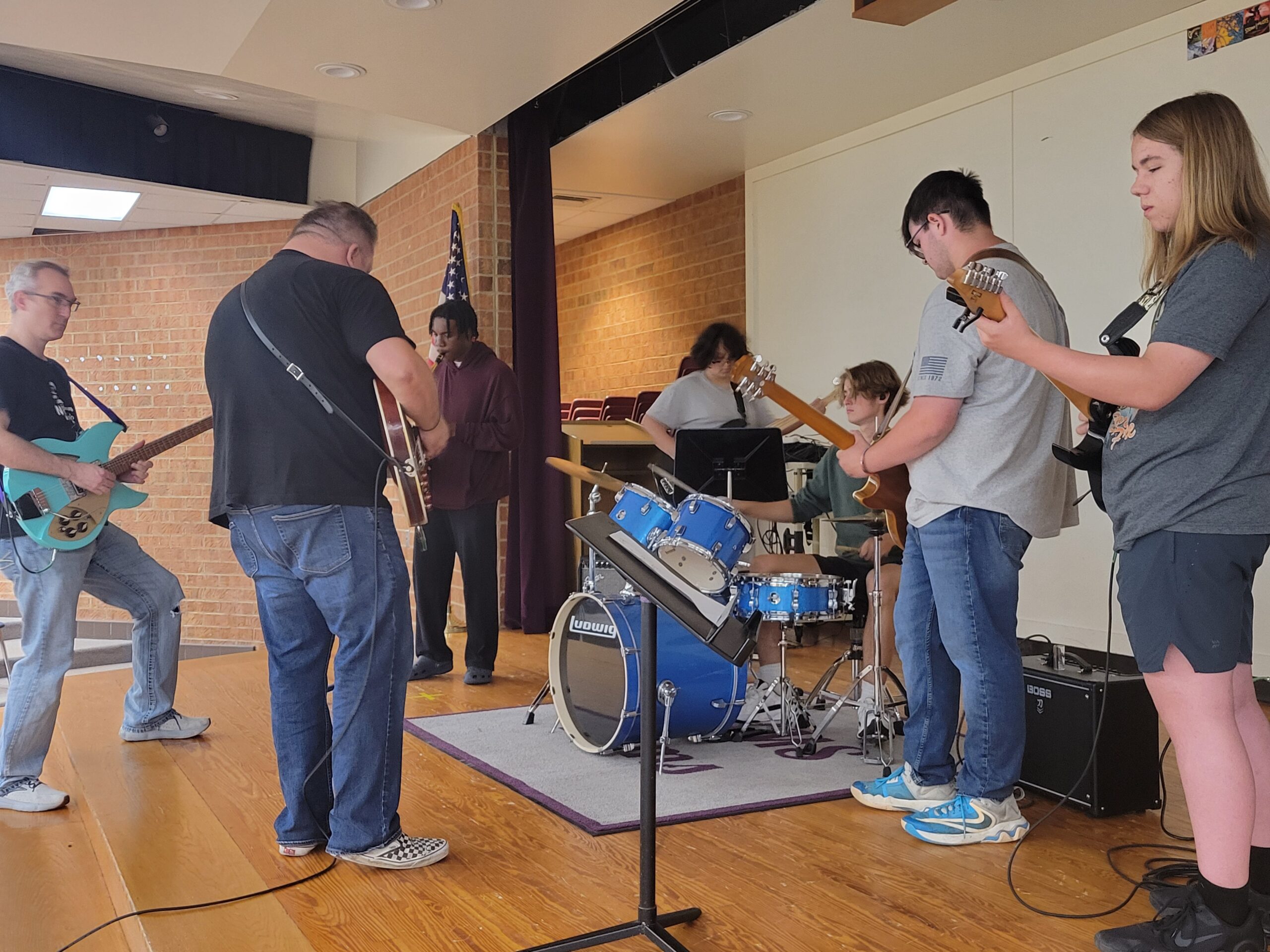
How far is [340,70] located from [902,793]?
423cm

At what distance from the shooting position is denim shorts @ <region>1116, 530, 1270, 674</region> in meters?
1.94

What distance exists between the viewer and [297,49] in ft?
16.6

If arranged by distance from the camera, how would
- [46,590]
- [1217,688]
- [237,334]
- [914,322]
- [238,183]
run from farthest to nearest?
[238,183] → [914,322] → [46,590] → [237,334] → [1217,688]

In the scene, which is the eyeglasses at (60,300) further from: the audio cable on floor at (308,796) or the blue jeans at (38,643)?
the audio cable on floor at (308,796)

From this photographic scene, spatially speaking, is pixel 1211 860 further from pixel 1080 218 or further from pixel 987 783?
pixel 1080 218

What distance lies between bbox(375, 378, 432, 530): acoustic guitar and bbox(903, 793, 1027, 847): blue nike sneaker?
4.90ft

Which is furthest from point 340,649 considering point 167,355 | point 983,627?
point 167,355

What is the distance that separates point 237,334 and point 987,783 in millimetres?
2117

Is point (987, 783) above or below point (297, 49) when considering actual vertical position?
below

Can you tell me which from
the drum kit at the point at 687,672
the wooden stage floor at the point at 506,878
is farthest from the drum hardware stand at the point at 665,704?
the wooden stage floor at the point at 506,878

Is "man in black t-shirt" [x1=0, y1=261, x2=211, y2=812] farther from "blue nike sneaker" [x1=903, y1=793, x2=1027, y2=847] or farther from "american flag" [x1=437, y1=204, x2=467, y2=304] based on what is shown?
"american flag" [x1=437, y1=204, x2=467, y2=304]

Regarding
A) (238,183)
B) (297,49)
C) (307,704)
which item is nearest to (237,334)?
(307,704)

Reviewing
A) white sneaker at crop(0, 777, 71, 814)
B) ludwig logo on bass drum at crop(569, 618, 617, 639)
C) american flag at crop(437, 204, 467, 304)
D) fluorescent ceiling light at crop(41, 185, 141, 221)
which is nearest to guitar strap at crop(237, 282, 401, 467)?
ludwig logo on bass drum at crop(569, 618, 617, 639)

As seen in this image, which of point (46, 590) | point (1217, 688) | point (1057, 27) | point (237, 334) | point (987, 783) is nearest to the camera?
point (1217, 688)
